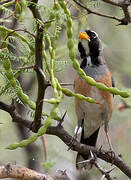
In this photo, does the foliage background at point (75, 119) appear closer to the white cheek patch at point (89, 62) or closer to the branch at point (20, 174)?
the white cheek patch at point (89, 62)

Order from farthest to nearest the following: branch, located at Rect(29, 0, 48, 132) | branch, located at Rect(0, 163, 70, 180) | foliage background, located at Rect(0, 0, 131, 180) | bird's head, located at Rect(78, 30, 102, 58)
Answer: foliage background, located at Rect(0, 0, 131, 180)
bird's head, located at Rect(78, 30, 102, 58)
branch, located at Rect(0, 163, 70, 180)
branch, located at Rect(29, 0, 48, 132)

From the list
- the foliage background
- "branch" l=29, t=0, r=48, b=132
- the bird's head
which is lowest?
the foliage background

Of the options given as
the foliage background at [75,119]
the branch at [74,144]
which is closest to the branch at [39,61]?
the branch at [74,144]

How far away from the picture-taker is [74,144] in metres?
3.02

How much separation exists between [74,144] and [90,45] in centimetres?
155

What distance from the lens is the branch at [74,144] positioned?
2516 millimetres

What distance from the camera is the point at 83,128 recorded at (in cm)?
460

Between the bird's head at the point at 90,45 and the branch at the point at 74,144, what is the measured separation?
1.32m

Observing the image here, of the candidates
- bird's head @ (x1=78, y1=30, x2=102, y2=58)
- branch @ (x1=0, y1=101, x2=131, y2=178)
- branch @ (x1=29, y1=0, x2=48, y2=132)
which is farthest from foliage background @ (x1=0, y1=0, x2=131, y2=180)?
branch @ (x1=29, y1=0, x2=48, y2=132)

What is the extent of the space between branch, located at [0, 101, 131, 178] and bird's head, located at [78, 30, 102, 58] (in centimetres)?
132

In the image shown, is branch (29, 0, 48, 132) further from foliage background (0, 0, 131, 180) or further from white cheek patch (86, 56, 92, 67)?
white cheek patch (86, 56, 92, 67)

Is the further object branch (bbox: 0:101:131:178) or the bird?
the bird

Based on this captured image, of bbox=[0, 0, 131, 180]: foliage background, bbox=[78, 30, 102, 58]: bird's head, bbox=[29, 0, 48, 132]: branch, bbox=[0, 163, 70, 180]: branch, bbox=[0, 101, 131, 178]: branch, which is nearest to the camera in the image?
bbox=[29, 0, 48, 132]: branch

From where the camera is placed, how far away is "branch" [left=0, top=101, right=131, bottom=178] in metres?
2.52
